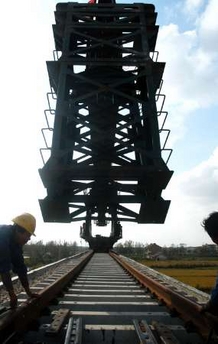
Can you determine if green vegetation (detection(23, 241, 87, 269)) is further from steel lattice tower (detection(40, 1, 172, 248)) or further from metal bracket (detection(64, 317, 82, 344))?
metal bracket (detection(64, 317, 82, 344))

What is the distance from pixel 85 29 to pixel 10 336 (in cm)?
935

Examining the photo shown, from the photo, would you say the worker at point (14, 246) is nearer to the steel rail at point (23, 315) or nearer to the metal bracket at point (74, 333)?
the steel rail at point (23, 315)

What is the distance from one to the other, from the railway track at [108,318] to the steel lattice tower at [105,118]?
3.41 metres

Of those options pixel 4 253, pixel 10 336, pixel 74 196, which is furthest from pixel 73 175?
pixel 10 336

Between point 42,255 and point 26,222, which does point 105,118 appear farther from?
point 42,255

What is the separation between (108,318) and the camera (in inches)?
132

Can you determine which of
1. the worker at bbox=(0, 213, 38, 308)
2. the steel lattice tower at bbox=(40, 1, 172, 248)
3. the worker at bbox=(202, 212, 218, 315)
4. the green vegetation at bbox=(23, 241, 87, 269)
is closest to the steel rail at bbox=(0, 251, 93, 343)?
the worker at bbox=(0, 213, 38, 308)

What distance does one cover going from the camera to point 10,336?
2398 millimetres

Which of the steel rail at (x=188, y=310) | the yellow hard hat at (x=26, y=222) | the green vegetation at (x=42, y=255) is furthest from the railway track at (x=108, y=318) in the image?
the green vegetation at (x=42, y=255)

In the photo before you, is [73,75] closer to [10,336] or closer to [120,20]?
[120,20]

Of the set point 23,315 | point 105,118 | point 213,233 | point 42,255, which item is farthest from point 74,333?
point 42,255

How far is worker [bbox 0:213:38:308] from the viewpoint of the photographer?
2.98 meters

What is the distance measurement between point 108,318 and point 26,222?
1.07 meters

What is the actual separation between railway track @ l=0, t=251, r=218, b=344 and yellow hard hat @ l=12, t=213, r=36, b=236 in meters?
0.57
